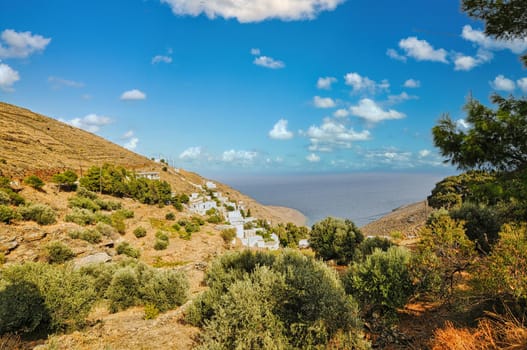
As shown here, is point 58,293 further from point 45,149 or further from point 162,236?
point 45,149

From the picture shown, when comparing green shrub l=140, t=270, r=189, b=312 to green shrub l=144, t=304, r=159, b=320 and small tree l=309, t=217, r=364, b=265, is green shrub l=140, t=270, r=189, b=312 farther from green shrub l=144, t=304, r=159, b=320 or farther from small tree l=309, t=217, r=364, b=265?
small tree l=309, t=217, r=364, b=265

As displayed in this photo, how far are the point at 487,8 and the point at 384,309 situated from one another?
7570 mm

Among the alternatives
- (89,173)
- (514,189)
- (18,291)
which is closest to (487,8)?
(514,189)

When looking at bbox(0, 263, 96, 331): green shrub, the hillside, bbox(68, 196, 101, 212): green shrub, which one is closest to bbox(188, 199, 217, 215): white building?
the hillside

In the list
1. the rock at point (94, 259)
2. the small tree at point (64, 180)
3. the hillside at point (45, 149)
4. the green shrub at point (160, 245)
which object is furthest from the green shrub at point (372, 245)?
the hillside at point (45, 149)

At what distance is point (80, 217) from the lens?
21156mm

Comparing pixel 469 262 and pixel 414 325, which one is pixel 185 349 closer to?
pixel 414 325

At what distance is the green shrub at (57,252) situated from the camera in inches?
540

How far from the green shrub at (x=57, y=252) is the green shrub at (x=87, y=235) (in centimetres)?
295

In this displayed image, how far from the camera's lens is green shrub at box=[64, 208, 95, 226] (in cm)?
2042

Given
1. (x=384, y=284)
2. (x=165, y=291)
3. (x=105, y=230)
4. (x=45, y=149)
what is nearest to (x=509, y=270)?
(x=384, y=284)

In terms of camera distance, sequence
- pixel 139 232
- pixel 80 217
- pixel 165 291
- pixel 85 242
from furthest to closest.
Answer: pixel 139 232, pixel 80 217, pixel 85 242, pixel 165 291

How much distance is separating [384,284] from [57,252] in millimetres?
15843

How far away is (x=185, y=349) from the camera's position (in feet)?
17.4
